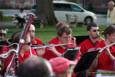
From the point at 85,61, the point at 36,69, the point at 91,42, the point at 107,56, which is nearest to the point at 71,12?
the point at 91,42

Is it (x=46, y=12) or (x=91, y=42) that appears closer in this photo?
(x=91, y=42)

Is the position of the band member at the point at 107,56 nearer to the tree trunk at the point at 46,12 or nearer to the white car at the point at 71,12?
the tree trunk at the point at 46,12

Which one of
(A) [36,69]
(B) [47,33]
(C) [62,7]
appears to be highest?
(A) [36,69]

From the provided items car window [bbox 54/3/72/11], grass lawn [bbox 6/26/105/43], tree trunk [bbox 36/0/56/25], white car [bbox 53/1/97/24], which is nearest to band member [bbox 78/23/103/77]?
grass lawn [bbox 6/26/105/43]

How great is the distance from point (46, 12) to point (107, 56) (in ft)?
74.1

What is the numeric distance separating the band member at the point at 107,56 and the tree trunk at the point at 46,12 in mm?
21903

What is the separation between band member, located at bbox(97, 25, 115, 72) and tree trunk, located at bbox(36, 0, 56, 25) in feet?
71.9

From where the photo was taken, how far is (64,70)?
3436 millimetres

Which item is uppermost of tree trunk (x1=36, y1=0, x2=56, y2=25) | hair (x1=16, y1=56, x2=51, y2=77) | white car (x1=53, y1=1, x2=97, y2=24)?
hair (x1=16, y1=56, x2=51, y2=77)

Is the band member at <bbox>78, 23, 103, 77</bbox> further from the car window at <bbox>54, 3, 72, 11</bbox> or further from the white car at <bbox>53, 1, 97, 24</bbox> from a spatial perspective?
the car window at <bbox>54, 3, 72, 11</bbox>

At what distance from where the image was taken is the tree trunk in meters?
29.5

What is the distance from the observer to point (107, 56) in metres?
7.39

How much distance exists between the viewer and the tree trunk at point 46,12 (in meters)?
29.5

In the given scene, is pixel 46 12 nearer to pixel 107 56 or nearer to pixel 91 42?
pixel 91 42
